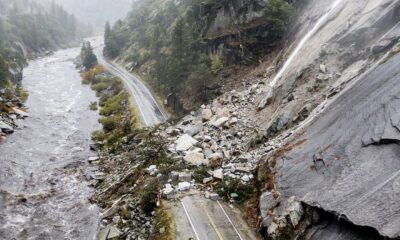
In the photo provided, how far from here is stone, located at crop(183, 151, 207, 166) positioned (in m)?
31.7

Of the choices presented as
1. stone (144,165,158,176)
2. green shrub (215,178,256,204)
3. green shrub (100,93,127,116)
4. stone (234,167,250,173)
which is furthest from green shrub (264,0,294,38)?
green shrub (215,178,256,204)

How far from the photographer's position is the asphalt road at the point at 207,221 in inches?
877

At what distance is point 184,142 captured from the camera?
36.2 metres

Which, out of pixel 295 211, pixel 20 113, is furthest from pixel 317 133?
pixel 20 113

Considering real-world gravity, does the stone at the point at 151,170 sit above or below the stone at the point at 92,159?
above

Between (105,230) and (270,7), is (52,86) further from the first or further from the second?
(105,230)

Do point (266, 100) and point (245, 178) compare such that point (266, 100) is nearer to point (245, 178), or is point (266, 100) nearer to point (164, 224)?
point (245, 178)

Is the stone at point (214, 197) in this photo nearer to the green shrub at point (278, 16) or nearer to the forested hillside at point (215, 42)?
the forested hillside at point (215, 42)

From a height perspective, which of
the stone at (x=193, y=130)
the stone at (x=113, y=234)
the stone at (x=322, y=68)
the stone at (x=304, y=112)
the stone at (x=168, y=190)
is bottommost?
the stone at (x=113, y=234)

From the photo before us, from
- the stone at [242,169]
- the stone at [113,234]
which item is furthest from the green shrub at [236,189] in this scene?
the stone at [113,234]

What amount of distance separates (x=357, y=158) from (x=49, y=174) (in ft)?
102

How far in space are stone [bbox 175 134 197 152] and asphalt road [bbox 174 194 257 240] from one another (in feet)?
30.0

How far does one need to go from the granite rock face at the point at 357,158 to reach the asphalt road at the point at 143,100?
30680 millimetres

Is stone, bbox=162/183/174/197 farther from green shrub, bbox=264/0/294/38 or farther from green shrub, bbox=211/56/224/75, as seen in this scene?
green shrub, bbox=264/0/294/38
